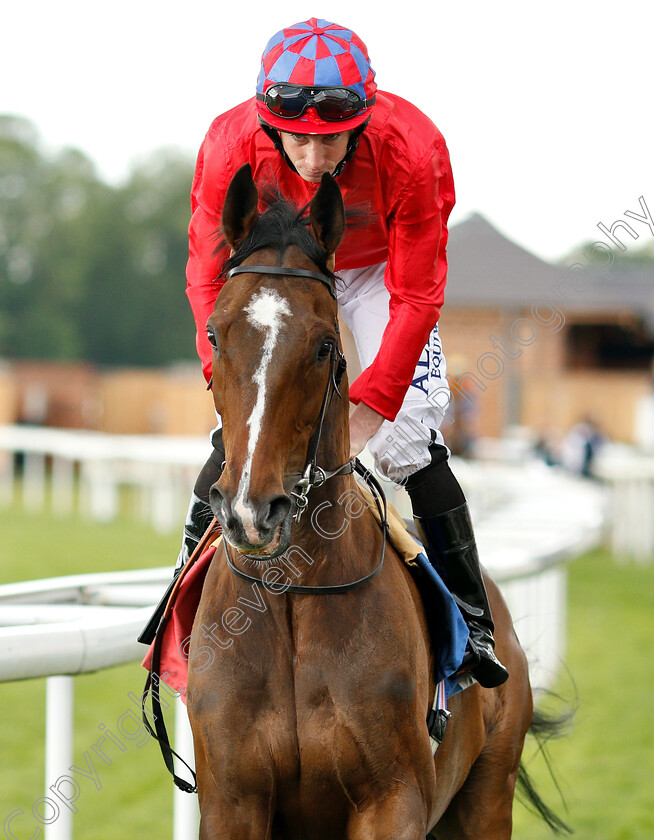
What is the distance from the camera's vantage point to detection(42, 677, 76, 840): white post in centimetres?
299

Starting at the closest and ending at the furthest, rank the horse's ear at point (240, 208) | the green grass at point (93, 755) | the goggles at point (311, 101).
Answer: the horse's ear at point (240, 208)
the goggles at point (311, 101)
the green grass at point (93, 755)

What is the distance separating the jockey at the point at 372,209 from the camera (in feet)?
9.23

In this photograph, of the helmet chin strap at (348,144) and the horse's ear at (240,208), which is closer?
the horse's ear at (240,208)

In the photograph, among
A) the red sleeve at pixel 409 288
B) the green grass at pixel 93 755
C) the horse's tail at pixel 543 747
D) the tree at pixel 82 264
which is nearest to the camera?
the red sleeve at pixel 409 288

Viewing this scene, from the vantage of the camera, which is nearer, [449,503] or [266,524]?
[266,524]

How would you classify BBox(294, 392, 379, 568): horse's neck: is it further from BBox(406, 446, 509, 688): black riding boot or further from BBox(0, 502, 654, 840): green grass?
BBox(0, 502, 654, 840): green grass

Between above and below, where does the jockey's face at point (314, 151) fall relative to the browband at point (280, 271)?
above

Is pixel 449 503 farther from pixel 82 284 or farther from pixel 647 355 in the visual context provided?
pixel 82 284

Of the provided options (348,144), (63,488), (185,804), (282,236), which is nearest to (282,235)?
(282,236)

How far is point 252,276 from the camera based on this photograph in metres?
2.54

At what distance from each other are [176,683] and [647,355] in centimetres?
3460

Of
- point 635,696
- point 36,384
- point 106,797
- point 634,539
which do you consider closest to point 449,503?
point 106,797

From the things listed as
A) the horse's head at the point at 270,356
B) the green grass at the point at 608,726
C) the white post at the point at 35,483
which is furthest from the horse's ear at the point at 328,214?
the white post at the point at 35,483

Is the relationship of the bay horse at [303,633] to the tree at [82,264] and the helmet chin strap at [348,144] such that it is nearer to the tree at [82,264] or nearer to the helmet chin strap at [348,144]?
the helmet chin strap at [348,144]
